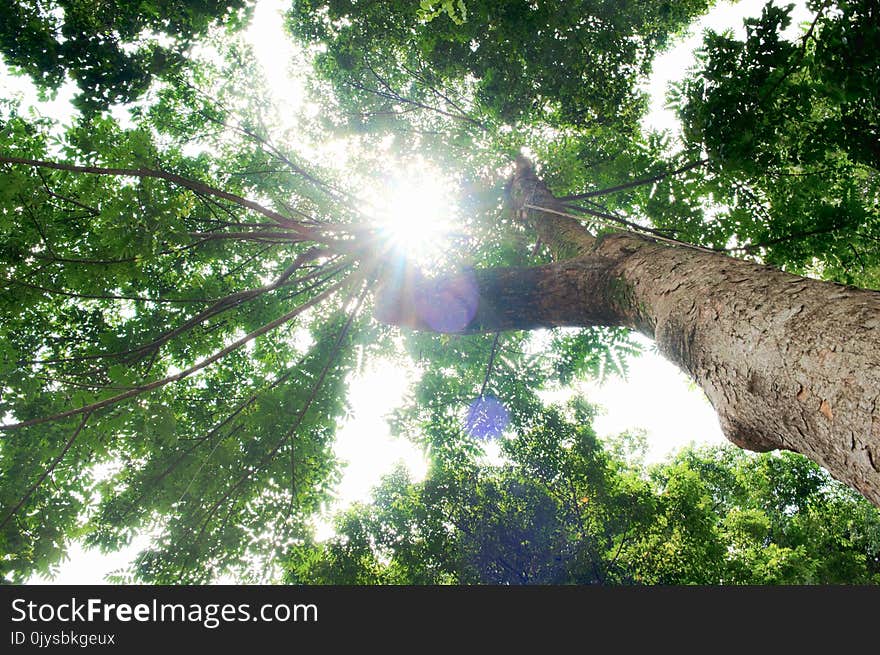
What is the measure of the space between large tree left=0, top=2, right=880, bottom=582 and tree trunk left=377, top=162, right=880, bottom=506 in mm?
12

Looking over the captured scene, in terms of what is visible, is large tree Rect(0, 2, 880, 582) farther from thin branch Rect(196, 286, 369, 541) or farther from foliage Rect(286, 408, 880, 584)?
foliage Rect(286, 408, 880, 584)

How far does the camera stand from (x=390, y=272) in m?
4.01

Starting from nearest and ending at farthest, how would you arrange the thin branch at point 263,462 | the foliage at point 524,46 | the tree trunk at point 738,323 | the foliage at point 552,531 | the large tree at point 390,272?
the tree trunk at point 738,323 < the large tree at point 390,272 < the thin branch at point 263,462 < the foliage at point 524,46 < the foliage at point 552,531

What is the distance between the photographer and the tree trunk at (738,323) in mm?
1160

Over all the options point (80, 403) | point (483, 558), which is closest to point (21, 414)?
point (80, 403)

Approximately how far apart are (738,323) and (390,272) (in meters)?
2.94

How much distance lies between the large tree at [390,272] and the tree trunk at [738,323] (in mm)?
12

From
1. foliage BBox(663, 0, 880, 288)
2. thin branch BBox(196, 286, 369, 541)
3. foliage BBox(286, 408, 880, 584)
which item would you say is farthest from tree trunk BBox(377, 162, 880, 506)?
foliage BBox(286, 408, 880, 584)

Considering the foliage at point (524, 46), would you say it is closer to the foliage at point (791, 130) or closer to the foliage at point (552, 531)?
the foliage at point (791, 130)

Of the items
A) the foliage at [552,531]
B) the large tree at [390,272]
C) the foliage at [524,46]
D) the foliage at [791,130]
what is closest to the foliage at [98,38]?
the large tree at [390,272]

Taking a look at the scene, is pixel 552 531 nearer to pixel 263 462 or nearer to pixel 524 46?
pixel 263 462

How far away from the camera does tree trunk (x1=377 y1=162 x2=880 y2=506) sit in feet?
3.81

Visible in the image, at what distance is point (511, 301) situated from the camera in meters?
3.35

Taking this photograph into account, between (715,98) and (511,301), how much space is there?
7.78ft
